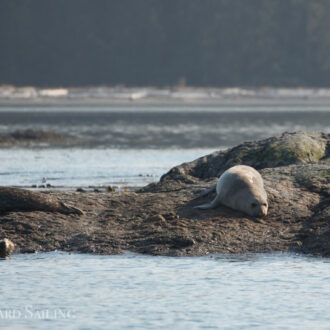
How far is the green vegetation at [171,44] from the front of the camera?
154 metres

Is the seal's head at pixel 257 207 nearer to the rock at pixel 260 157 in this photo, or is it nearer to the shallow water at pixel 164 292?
the shallow water at pixel 164 292

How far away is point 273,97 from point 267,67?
20820 millimetres

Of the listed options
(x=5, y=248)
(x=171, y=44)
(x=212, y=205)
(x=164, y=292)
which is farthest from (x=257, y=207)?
(x=171, y=44)

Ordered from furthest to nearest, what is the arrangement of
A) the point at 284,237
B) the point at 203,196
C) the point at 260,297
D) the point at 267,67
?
the point at 267,67 → the point at 203,196 → the point at 284,237 → the point at 260,297

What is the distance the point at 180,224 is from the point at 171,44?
155 m

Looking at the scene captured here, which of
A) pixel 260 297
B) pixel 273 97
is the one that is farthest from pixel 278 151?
pixel 273 97

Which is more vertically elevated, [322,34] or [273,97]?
[322,34]

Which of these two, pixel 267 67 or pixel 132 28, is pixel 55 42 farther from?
pixel 267 67

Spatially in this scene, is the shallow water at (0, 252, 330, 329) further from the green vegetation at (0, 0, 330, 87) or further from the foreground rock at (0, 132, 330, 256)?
the green vegetation at (0, 0, 330, 87)

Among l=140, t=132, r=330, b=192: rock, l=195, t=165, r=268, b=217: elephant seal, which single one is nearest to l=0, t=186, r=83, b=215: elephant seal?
l=195, t=165, r=268, b=217: elephant seal

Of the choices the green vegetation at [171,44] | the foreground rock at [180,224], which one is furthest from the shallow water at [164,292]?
the green vegetation at [171,44]

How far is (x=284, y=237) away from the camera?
40.5 feet

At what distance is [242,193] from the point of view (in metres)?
12.8

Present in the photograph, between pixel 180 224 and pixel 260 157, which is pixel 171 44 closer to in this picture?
pixel 260 157
